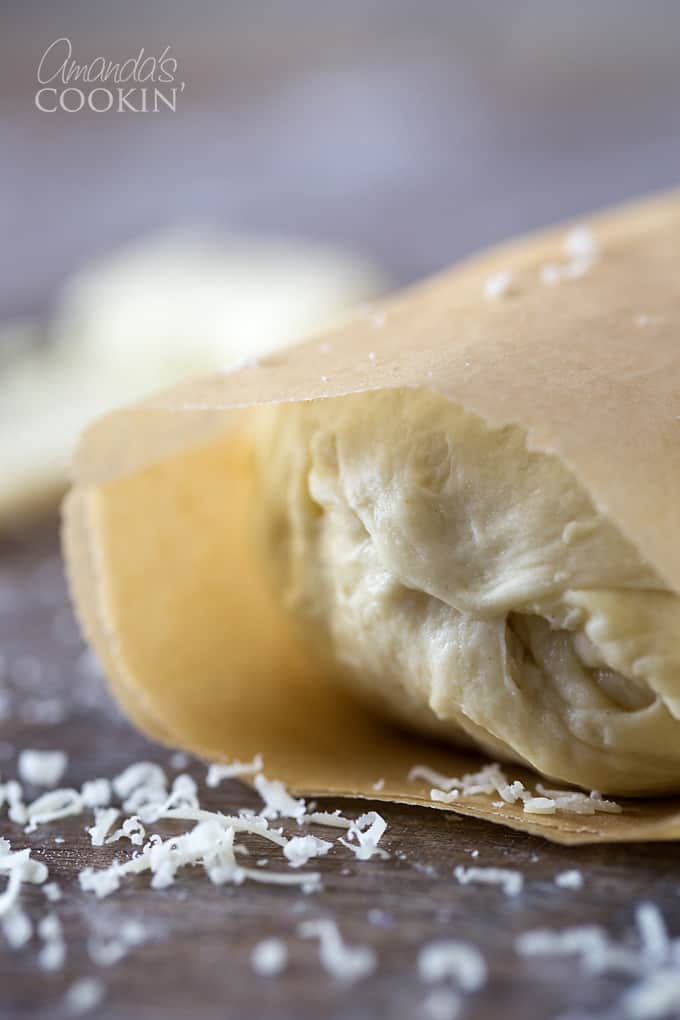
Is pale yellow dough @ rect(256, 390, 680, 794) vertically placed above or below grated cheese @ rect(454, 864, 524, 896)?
above

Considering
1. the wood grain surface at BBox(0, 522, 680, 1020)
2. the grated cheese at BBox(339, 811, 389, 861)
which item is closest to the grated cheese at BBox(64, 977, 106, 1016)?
the wood grain surface at BBox(0, 522, 680, 1020)

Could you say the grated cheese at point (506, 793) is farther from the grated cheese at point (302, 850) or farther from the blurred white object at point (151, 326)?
the blurred white object at point (151, 326)

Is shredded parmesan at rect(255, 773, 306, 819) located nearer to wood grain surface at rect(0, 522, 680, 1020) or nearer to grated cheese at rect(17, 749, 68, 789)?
wood grain surface at rect(0, 522, 680, 1020)

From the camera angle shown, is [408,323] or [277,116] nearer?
[408,323]

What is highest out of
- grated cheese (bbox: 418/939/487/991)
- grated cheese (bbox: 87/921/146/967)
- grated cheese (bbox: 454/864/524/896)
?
grated cheese (bbox: 454/864/524/896)

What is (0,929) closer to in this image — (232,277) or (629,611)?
(629,611)

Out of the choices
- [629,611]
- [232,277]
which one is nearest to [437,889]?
[629,611]

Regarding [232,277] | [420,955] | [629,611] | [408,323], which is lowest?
[420,955]
